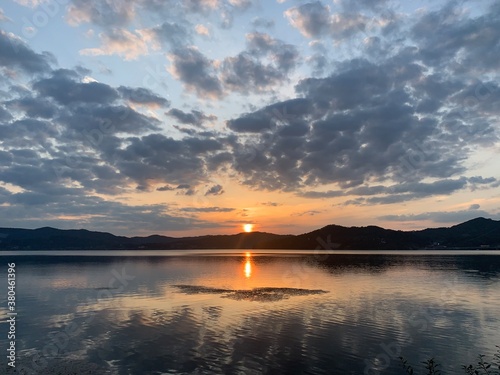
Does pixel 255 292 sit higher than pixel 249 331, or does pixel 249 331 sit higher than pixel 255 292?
pixel 249 331

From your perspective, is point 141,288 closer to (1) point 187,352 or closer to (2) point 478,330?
(1) point 187,352

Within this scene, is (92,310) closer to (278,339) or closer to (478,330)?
(278,339)

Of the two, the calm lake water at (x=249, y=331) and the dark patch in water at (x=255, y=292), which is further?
the dark patch in water at (x=255, y=292)

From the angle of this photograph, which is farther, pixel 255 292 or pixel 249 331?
pixel 255 292

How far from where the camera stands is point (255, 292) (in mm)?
84250

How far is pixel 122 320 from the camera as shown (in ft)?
173

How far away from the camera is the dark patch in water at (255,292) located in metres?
74.7

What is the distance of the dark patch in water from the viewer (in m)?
74.7

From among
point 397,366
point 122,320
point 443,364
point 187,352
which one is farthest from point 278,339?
point 122,320

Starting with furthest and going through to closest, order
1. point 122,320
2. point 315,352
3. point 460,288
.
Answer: point 460,288
point 122,320
point 315,352

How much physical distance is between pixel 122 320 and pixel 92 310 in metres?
11.4

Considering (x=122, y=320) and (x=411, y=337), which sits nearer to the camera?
(x=411, y=337)

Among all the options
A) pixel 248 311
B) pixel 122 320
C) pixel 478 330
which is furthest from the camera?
pixel 248 311

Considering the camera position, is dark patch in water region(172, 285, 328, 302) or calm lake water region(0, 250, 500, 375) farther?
dark patch in water region(172, 285, 328, 302)
